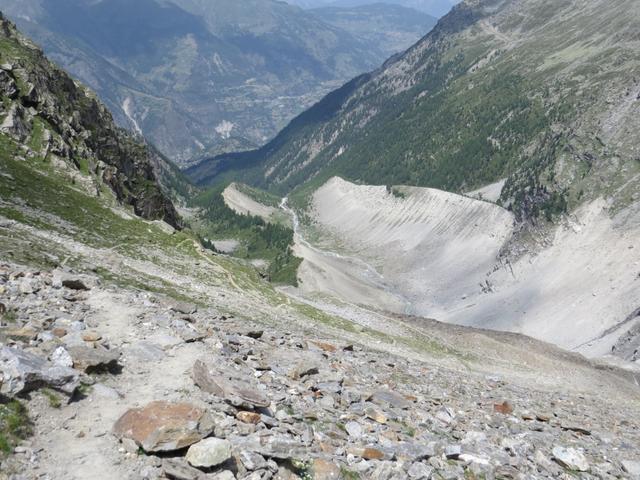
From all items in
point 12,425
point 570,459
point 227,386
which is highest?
point 570,459

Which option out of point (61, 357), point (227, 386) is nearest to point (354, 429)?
point (227, 386)

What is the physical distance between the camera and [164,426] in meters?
14.6

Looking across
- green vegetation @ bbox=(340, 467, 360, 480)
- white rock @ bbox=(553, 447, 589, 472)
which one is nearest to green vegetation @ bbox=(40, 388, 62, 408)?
green vegetation @ bbox=(340, 467, 360, 480)

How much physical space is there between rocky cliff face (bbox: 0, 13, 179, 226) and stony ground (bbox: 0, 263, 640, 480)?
49453 mm

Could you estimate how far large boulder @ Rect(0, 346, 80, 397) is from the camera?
571 inches

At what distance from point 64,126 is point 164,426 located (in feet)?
259

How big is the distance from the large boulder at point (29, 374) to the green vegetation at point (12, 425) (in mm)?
450

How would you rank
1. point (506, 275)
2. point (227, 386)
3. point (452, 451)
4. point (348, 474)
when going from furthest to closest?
point (506, 275), point (452, 451), point (227, 386), point (348, 474)

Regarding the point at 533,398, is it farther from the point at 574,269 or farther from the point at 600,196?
the point at 600,196

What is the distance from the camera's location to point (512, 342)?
77250 millimetres

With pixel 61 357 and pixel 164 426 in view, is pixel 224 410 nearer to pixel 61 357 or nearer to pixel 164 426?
pixel 164 426

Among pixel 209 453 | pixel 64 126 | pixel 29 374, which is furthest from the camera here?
pixel 64 126

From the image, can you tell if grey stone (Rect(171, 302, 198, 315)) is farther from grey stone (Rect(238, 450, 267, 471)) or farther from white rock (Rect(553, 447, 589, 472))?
white rock (Rect(553, 447, 589, 472))

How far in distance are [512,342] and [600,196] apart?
90708 mm
